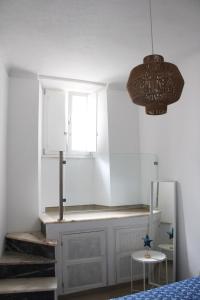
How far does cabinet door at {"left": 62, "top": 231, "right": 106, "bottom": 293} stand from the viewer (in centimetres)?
309

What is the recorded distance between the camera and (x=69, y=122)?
13.6 ft

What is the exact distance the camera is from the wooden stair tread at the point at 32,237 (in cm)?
289

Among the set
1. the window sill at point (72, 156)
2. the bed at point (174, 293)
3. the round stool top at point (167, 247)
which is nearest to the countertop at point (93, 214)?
the round stool top at point (167, 247)

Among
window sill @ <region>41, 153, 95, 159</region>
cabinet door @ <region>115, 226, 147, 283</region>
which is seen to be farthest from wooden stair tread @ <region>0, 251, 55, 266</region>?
window sill @ <region>41, 153, 95, 159</region>

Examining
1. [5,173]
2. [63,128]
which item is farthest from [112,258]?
[63,128]

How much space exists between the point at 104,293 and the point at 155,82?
2.61 metres

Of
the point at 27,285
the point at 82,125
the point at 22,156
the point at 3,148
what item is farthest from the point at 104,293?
the point at 82,125

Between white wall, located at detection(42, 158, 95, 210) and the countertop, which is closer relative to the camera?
the countertop

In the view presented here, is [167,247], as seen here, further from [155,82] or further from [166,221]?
[155,82]

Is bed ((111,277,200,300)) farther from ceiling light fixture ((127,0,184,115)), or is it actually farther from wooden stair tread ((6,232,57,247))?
ceiling light fixture ((127,0,184,115))

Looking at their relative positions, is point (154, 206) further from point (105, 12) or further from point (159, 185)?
point (105, 12)

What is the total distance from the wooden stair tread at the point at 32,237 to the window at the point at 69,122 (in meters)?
1.19

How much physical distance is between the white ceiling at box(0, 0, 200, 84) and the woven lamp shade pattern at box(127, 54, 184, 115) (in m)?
0.79

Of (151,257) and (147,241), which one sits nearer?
(151,257)
